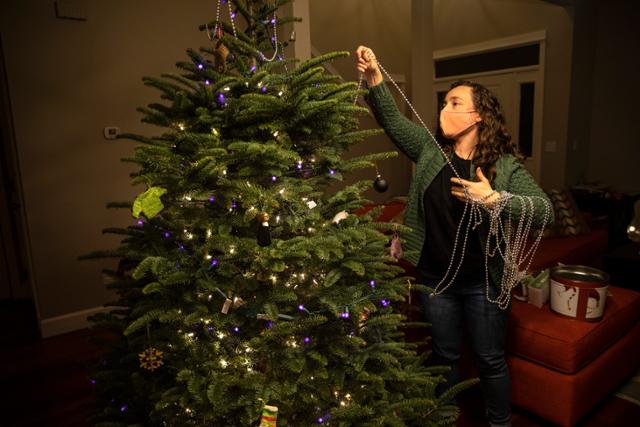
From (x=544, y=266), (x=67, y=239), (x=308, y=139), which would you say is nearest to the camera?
(x=308, y=139)

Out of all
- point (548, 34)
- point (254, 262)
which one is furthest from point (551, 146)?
point (254, 262)

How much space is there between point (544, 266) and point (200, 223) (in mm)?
2498

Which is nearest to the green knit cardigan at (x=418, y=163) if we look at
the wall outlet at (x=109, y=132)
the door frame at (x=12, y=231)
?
the wall outlet at (x=109, y=132)

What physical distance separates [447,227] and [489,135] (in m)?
0.35

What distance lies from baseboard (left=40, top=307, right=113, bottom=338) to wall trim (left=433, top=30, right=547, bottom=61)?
17.5ft

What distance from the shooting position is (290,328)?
3.63 ft

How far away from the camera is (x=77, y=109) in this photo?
3.02 meters

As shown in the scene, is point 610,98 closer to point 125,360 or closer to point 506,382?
point 506,382

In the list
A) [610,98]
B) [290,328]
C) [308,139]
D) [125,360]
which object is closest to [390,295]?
[290,328]

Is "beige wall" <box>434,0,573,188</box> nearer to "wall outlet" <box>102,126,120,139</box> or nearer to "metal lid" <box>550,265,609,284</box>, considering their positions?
"metal lid" <box>550,265,609,284</box>

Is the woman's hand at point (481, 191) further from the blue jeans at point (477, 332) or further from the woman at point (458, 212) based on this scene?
the blue jeans at point (477, 332)

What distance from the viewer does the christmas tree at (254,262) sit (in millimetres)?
1105

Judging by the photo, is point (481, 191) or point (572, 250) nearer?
point (481, 191)

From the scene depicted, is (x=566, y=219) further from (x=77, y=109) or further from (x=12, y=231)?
(x=12, y=231)
